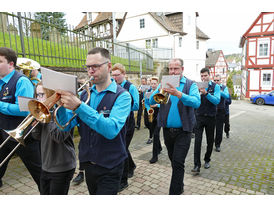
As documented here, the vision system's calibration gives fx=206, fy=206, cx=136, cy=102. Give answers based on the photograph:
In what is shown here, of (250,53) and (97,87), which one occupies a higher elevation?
(250,53)

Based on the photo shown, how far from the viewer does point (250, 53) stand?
85.9 feet

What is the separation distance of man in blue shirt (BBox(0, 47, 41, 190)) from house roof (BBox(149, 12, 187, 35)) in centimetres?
2317

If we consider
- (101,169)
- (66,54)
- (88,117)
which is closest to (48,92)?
(88,117)

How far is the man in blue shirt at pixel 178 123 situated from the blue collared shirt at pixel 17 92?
196cm

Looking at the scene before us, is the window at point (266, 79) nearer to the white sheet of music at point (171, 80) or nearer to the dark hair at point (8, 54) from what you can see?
the white sheet of music at point (171, 80)

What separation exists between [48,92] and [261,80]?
95.2ft

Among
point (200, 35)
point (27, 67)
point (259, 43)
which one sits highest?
point (200, 35)

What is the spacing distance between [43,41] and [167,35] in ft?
64.7

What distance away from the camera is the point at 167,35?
24.5 m

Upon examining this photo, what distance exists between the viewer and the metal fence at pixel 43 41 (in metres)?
5.80

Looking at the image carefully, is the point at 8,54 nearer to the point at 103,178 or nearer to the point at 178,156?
the point at 103,178

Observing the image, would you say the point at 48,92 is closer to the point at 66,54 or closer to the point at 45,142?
the point at 45,142

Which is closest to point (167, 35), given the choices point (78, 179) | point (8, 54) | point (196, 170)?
point (196, 170)

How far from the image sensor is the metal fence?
580 cm
